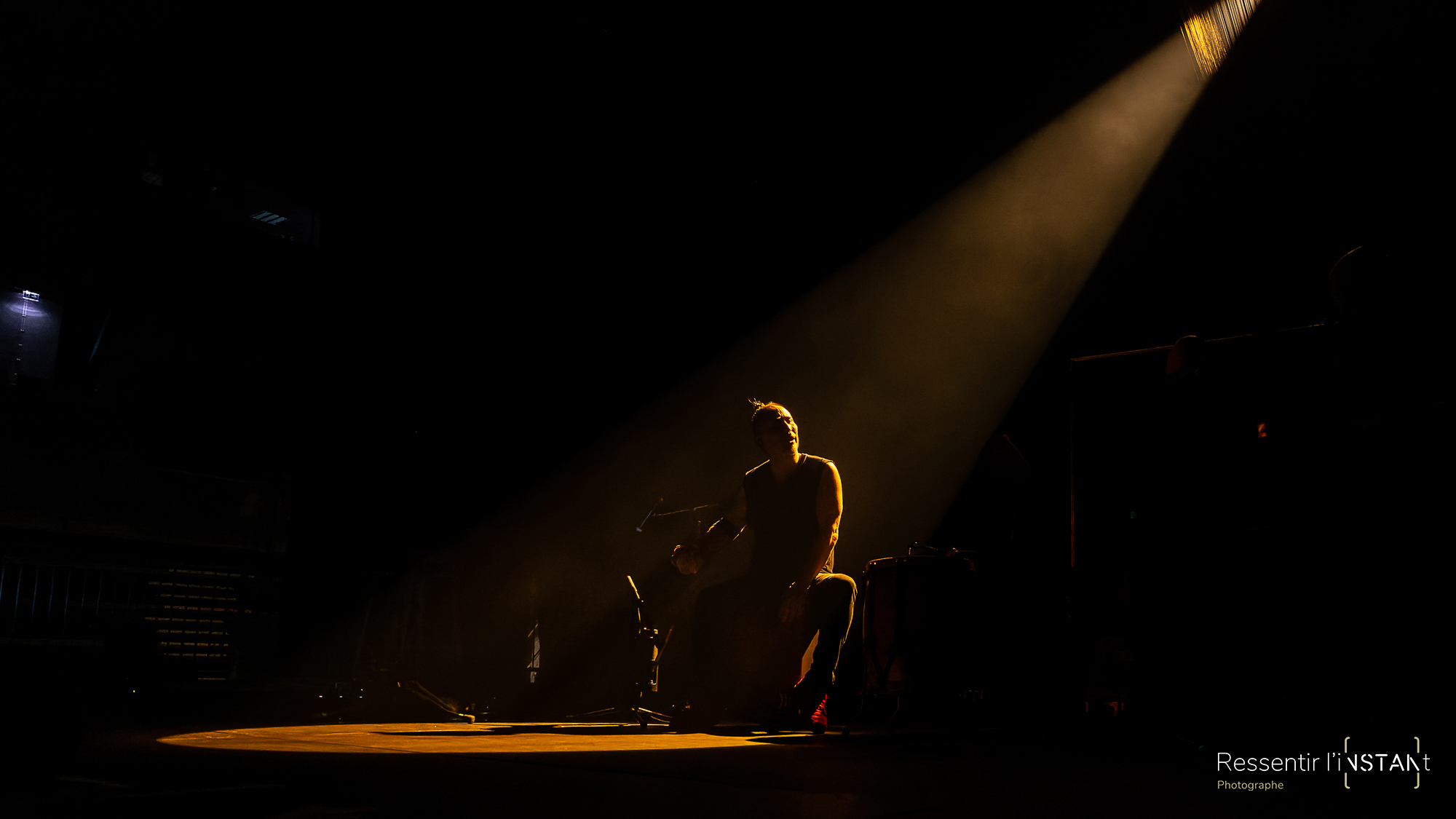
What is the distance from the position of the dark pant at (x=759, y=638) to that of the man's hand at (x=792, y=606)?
1.3 inches

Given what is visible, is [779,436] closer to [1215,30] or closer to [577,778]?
[577,778]

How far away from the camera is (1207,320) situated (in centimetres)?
540

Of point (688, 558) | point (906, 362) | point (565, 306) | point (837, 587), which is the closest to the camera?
point (837, 587)

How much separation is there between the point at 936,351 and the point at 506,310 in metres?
3.29

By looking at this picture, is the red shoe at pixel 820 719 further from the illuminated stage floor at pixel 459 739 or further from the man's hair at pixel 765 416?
the man's hair at pixel 765 416

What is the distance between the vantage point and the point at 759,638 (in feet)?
13.0

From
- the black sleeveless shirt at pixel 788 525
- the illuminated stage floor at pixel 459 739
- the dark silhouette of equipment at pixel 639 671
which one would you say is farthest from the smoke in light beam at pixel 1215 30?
the illuminated stage floor at pixel 459 739

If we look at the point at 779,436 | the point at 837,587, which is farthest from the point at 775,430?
the point at 837,587

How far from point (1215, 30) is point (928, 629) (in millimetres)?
3821

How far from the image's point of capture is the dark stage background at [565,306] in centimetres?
420

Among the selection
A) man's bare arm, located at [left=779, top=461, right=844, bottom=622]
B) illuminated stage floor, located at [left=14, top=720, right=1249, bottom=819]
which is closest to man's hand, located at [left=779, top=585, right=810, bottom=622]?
man's bare arm, located at [left=779, top=461, right=844, bottom=622]

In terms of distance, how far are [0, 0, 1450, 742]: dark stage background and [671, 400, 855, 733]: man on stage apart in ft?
→ 2.76

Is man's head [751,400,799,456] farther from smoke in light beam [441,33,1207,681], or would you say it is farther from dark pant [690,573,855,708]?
smoke in light beam [441,33,1207,681]

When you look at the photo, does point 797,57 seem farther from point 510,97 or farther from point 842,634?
point 842,634
